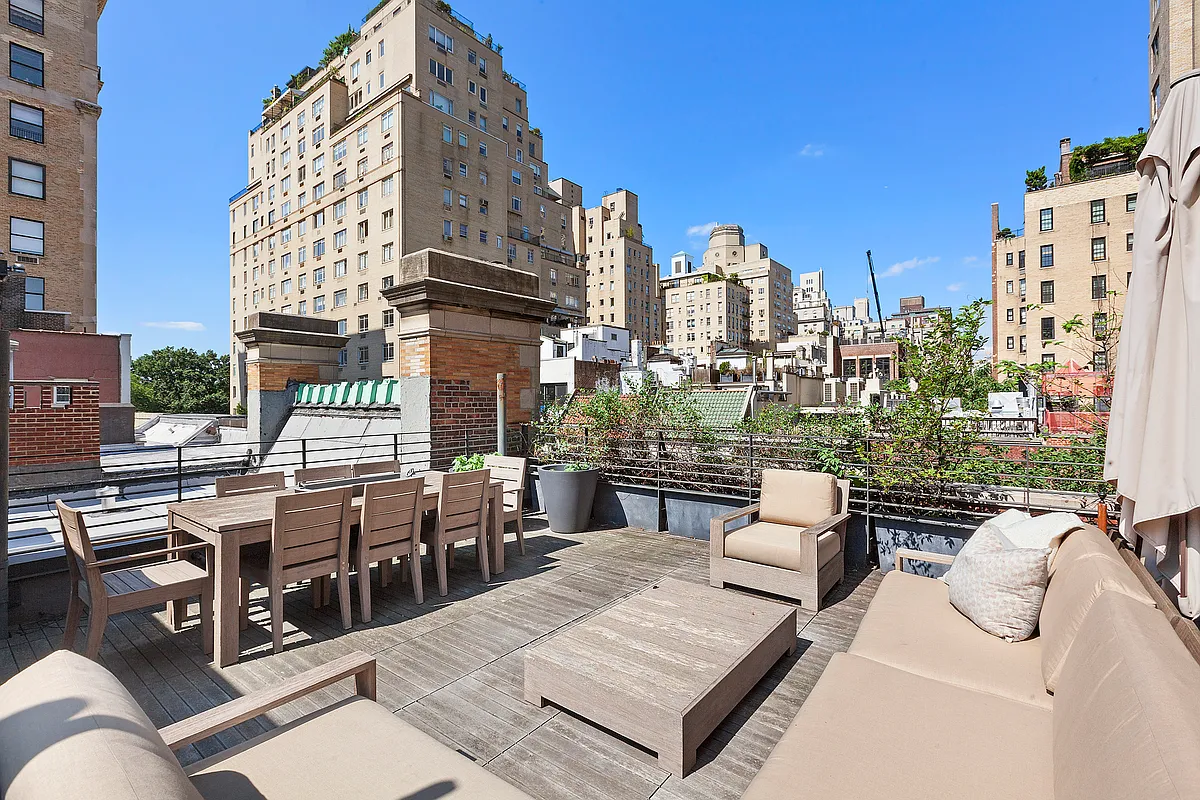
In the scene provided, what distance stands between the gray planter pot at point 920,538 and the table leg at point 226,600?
505 cm

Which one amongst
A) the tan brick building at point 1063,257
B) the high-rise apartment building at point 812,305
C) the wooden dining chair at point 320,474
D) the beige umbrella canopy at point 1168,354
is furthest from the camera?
the high-rise apartment building at point 812,305

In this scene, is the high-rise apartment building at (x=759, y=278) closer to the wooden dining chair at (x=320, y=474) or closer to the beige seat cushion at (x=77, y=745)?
the wooden dining chair at (x=320, y=474)

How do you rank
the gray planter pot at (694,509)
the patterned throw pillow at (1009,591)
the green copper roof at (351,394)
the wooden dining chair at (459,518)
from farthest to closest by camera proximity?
the green copper roof at (351,394) < the gray planter pot at (694,509) < the wooden dining chair at (459,518) < the patterned throw pillow at (1009,591)

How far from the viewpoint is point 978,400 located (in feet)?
16.4

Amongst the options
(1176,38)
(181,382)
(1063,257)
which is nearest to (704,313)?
(1063,257)

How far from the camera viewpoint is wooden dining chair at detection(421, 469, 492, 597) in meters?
4.52

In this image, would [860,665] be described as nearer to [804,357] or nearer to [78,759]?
[78,759]

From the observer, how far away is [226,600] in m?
3.34

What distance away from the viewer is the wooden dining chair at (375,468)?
5730 millimetres

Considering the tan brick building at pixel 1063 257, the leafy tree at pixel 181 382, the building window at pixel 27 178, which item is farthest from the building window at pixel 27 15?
the tan brick building at pixel 1063 257

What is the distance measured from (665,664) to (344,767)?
57.8 inches

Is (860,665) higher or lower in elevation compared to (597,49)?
lower

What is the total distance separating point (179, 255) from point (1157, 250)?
3855cm

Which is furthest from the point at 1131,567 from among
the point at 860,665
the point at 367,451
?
the point at 367,451
